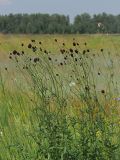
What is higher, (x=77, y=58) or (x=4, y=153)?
(x=77, y=58)

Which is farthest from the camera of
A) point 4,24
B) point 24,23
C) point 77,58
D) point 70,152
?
point 24,23

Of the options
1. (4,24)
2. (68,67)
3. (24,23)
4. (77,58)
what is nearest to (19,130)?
(68,67)

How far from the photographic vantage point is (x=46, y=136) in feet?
12.5

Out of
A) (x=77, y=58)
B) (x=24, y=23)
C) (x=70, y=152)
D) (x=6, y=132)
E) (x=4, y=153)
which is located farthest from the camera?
(x=24, y=23)

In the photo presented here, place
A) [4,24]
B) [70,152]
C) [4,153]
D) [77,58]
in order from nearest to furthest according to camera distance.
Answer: [70,152] < [77,58] < [4,153] < [4,24]

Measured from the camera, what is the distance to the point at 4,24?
3519 centimetres

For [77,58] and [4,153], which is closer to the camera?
[77,58]

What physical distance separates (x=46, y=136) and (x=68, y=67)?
917 millimetres

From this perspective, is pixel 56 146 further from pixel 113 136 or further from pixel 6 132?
pixel 6 132

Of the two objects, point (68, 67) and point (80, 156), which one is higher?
point (68, 67)

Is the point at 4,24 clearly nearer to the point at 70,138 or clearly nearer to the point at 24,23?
the point at 24,23

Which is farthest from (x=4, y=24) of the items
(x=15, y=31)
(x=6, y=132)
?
(x=6, y=132)

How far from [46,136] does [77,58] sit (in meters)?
0.65

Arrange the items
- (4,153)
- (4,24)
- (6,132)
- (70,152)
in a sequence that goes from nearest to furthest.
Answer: (70,152) < (4,153) < (6,132) < (4,24)
